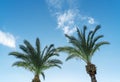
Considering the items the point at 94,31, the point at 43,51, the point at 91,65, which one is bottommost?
the point at 91,65

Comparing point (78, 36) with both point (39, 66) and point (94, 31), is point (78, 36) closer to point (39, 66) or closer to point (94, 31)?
point (94, 31)

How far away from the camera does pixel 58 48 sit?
1099 inches

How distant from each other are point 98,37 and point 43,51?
28.4 feet

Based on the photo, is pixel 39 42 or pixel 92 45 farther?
pixel 39 42

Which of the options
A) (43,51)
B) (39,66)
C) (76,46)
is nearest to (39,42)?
(43,51)

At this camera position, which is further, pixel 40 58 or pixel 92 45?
pixel 40 58

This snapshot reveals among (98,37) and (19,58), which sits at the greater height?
(98,37)

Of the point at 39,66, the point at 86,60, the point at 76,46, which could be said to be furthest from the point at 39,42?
the point at 86,60

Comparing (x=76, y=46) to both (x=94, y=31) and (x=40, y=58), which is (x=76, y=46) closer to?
(x=94, y=31)

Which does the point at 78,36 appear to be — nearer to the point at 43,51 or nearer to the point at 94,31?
the point at 94,31

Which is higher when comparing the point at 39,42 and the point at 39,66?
the point at 39,42

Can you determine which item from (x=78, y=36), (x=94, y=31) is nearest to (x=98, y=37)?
(x=94, y=31)

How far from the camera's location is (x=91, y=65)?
26.5 metres

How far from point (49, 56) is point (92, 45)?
6831 millimetres
